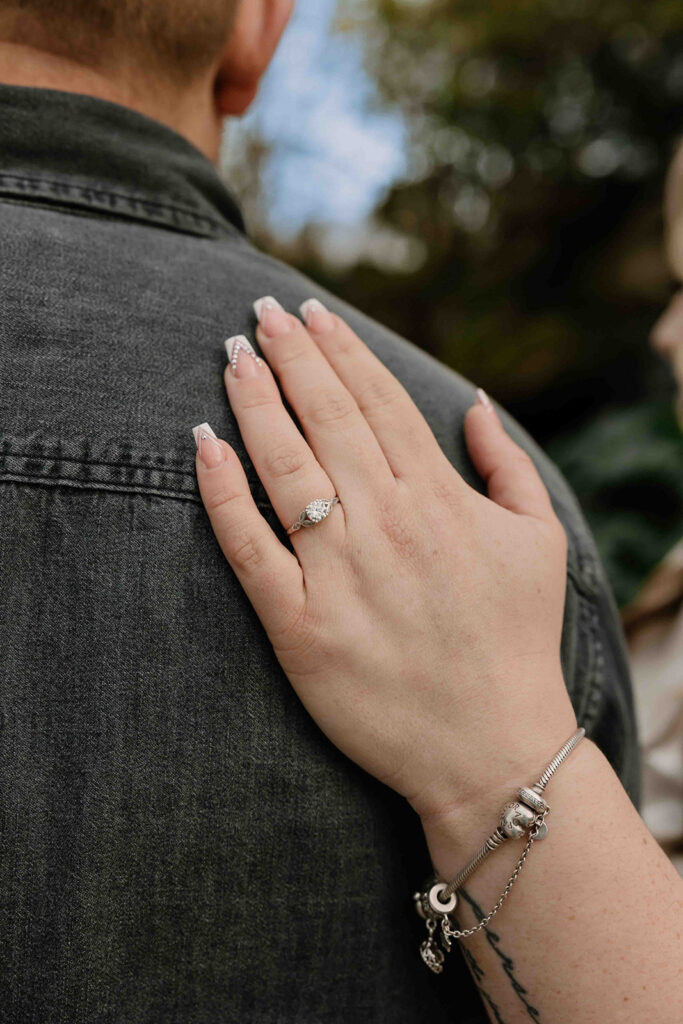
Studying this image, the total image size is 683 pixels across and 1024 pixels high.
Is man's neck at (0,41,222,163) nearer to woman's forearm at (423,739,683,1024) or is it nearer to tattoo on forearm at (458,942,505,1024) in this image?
woman's forearm at (423,739,683,1024)

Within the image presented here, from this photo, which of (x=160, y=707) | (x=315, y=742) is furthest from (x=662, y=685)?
(x=160, y=707)

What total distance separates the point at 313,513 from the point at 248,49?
546 mm

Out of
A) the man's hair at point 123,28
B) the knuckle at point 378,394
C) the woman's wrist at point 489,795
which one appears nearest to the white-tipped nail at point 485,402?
the knuckle at point 378,394

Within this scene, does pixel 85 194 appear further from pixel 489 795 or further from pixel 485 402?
pixel 489 795

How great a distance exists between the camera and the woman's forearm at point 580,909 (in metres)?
0.66

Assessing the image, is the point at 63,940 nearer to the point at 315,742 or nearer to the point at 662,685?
the point at 315,742

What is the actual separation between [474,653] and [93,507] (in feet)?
1.12

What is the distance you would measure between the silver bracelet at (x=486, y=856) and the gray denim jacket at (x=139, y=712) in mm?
29

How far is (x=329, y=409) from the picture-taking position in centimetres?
74

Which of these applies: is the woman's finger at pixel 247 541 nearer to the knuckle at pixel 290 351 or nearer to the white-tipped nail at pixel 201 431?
the white-tipped nail at pixel 201 431

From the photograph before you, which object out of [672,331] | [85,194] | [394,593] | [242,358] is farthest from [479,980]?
[672,331]

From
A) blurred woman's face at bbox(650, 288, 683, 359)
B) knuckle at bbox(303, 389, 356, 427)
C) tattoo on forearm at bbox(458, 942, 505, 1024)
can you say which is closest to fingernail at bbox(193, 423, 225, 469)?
knuckle at bbox(303, 389, 356, 427)

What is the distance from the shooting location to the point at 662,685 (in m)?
1.67

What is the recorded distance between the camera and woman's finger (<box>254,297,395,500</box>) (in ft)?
2.36
